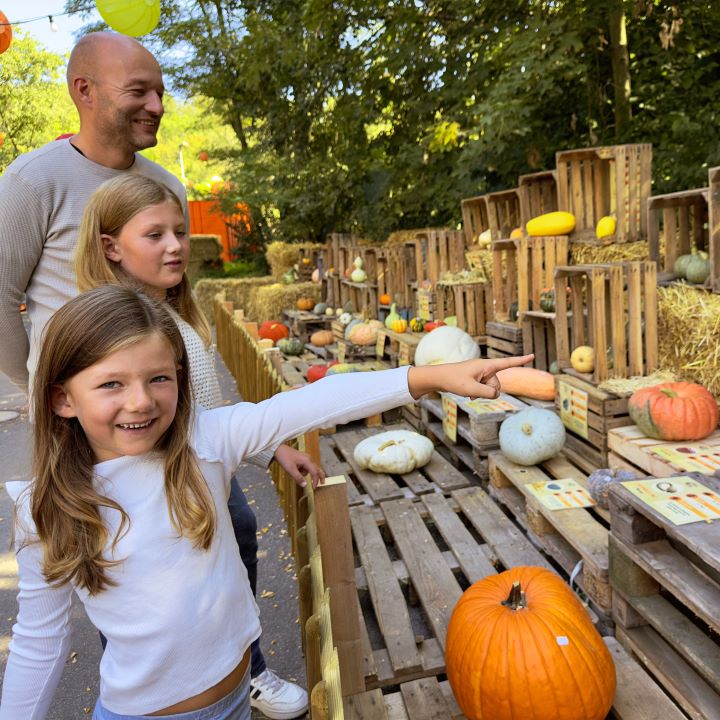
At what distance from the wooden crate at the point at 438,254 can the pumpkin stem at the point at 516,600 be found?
14.8 feet

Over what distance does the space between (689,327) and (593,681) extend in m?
2.22

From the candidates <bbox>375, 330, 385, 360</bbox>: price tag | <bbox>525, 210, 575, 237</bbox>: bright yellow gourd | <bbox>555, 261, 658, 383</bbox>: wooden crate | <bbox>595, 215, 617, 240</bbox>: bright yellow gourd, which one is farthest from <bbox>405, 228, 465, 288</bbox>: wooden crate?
A: <bbox>555, 261, 658, 383</bbox>: wooden crate

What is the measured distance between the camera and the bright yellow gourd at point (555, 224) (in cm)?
466

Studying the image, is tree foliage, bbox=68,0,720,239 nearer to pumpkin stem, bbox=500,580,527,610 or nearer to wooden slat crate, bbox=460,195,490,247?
wooden slat crate, bbox=460,195,490,247

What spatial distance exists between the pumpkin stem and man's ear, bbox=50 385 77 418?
132 centimetres

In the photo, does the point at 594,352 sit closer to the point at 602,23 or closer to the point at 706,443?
the point at 706,443

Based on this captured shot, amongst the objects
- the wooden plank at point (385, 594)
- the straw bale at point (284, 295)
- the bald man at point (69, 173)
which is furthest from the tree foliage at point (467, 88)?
the bald man at point (69, 173)

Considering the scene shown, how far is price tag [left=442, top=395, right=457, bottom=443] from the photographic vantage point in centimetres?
387

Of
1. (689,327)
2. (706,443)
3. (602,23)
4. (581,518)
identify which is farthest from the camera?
(602,23)

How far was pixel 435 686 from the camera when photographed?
2029mm

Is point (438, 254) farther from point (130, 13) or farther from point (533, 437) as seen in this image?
point (130, 13)

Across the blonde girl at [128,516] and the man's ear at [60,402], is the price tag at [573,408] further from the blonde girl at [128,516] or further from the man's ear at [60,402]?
the man's ear at [60,402]

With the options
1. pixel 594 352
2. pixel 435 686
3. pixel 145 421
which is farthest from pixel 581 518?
pixel 145 421

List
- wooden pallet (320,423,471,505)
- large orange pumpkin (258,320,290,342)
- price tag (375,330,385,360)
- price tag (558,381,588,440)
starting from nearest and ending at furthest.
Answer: price tag (558,381,588,440) → wooden pallet (320,423,471,505) → price tag (375,330,385,360) → large orange pumpkin (258,320,290,342)
